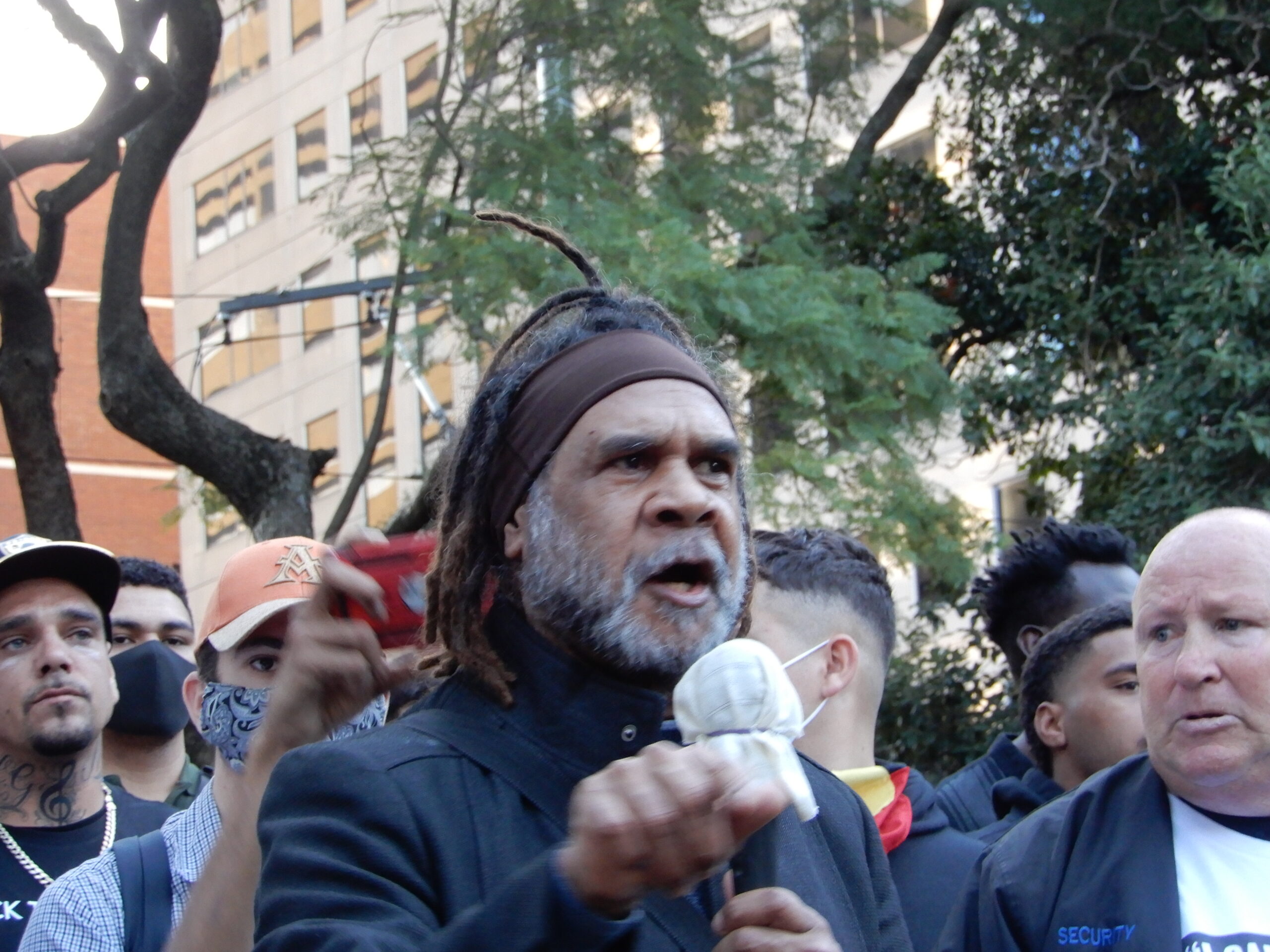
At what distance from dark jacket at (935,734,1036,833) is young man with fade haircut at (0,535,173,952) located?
245 cm

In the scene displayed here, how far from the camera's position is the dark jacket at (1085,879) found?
3059mm

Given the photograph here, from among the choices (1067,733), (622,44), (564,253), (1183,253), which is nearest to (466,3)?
(622,44)

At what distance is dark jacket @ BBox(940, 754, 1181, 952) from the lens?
120 inches

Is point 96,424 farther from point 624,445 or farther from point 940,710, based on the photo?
point 624,445

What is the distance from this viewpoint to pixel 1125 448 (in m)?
12.6

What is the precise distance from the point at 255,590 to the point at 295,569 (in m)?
0.10

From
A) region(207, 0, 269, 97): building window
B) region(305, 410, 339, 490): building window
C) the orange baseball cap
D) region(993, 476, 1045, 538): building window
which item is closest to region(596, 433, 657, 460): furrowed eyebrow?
the orange baseball cap

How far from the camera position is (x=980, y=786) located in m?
5.47

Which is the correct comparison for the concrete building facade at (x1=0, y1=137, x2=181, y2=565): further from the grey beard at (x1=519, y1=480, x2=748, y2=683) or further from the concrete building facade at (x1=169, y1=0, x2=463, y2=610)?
the grey beard at (x1=519, y1=480, x2=748, y2=683)

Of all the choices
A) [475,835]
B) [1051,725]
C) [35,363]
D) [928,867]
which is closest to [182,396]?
[35,363]

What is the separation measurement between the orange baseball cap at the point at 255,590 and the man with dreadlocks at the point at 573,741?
3.85 feet

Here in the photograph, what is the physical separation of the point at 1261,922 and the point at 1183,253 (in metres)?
10.3

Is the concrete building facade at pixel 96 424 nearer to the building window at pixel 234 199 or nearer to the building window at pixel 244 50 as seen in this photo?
the building window at pixel 234 199

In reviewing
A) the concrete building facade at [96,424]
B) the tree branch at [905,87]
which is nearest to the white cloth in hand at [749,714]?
the tree branch at [905,87]
